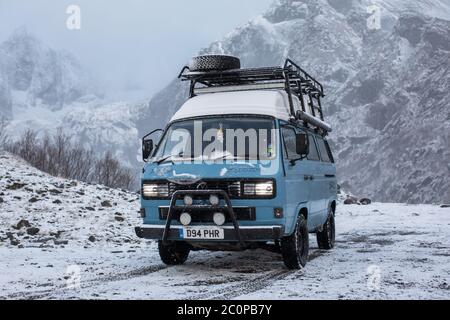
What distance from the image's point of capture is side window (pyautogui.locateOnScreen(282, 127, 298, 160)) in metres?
8.01

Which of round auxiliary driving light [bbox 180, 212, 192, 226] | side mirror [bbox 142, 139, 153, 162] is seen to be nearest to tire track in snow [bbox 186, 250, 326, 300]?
round auxiliary driving light [bbox 180, 212, 192, 226]

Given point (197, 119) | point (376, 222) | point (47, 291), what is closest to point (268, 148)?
point (197, 119)

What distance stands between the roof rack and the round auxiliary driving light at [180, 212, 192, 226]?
251 centimetres

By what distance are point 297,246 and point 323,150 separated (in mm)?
3394

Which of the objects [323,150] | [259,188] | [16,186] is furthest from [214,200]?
[16,186]

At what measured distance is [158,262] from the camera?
8.88m

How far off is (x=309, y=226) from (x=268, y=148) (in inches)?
69.5

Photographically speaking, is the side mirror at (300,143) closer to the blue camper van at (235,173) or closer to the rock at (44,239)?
the blue camper van at (235,173)

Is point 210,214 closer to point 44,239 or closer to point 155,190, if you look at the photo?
point 155,190

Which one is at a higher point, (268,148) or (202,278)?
(268,148)

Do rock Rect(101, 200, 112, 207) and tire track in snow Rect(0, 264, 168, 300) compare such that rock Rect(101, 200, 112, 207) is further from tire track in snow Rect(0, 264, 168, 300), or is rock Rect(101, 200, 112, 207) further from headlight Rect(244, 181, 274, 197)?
headlight Rect(244, 181, 274, 197)

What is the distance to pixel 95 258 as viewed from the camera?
30.8ft

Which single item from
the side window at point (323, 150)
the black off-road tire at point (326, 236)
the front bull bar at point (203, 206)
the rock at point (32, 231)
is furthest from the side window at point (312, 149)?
the rock at point (32, 231)
